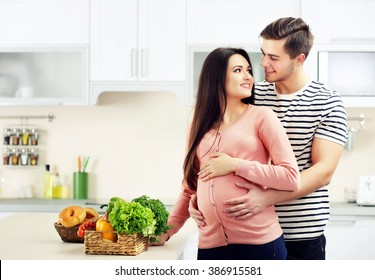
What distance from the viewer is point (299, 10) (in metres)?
4.14

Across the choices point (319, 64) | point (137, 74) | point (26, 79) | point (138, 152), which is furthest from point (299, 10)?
point (26, 79)

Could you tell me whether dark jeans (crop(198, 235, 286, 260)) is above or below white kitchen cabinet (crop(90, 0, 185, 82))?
below

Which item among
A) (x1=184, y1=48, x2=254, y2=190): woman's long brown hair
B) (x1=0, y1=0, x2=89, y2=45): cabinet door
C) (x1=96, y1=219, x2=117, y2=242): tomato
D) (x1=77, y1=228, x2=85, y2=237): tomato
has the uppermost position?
(x1=0, y1=0, x2=89, y2=45): cabinet door

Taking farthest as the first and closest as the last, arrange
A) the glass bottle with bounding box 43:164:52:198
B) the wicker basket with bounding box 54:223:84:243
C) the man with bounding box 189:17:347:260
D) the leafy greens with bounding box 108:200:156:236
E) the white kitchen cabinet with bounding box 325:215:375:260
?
the glass bottle with bounding box 43:164:52:198 < the white kitchen cabinet with bounding box 325:215:375:260 < the wicker basket with bounding box 54:223:84:243 < the man with bounding box 189:17:347:260 < the leafy greens with bounding box 108:200:156:236

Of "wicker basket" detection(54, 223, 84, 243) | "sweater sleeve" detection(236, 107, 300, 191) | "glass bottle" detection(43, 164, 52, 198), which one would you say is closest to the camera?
"sweater sleeve" detection(236, 107, 300, 191)

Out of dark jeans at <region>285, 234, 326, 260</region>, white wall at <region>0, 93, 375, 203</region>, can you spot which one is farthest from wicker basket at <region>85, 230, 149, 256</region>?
white wall at <region>0, 93, 375, 203</region>

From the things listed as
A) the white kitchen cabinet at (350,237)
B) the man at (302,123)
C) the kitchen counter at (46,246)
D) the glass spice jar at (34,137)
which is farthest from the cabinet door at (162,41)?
the man at (302,123)

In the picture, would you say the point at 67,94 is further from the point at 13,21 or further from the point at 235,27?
the point at 235,27

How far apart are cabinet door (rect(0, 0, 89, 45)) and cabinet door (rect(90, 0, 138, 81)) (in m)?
A: 0.07

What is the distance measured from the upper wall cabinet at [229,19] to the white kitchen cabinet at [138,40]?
0.26 ft

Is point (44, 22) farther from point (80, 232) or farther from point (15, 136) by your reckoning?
point (80, 232)

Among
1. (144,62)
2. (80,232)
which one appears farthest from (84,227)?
(144,62)

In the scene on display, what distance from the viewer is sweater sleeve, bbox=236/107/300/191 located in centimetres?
204

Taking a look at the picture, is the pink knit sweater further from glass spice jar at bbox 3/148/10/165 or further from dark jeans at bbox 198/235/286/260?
glass spice jar at bbox 3/148/10/165
